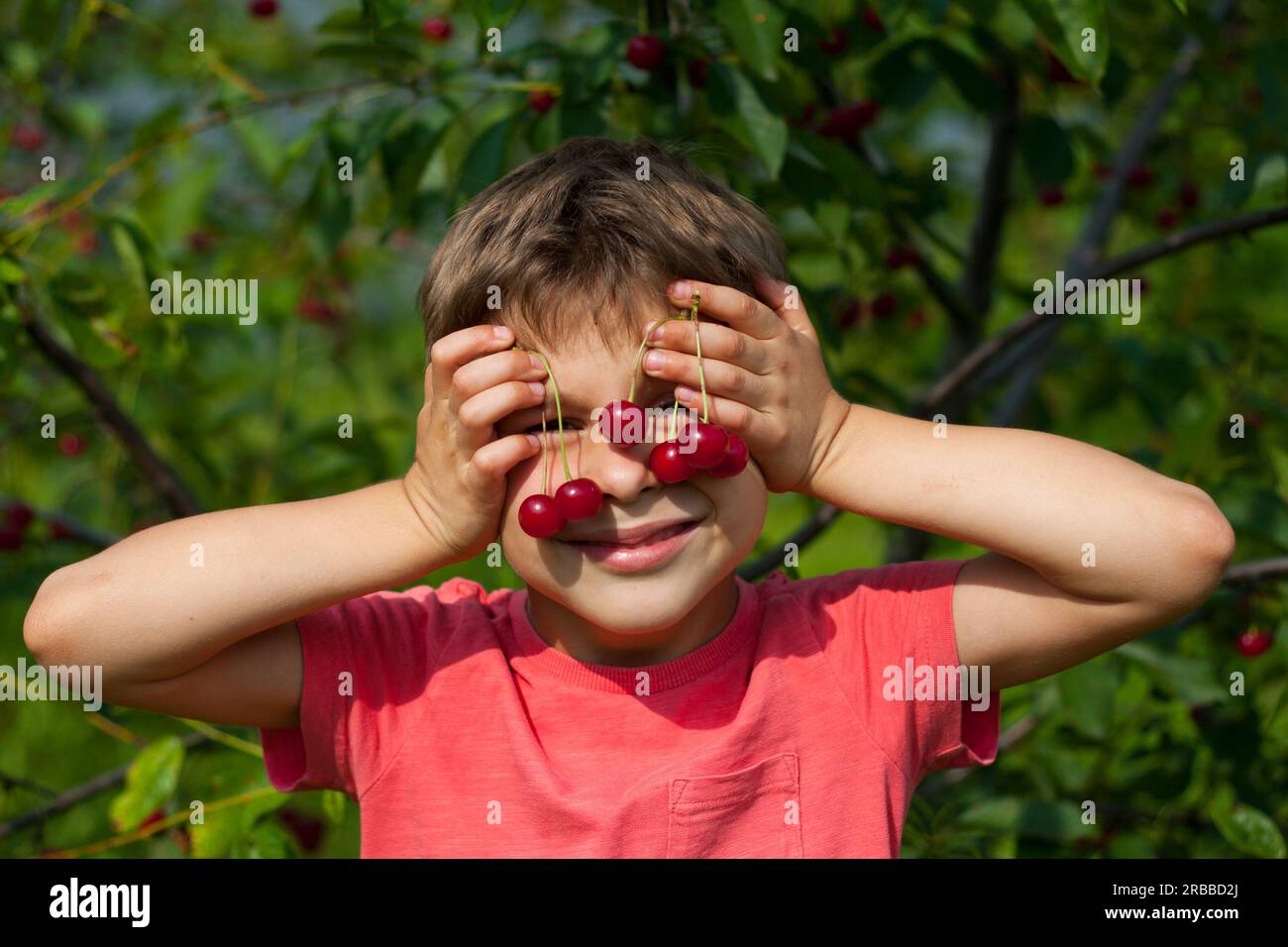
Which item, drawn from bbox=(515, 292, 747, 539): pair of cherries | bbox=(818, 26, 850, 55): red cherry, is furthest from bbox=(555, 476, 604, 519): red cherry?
bbox=(818, 26, 850, 55): red cherry

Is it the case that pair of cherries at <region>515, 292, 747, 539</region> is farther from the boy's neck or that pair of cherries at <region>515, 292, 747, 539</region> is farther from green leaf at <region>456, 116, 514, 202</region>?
green leaf at <region>456, 116, 514, 202</region>

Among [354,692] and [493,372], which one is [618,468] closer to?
[493,372]

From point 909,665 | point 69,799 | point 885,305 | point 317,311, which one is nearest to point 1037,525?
point 909,665

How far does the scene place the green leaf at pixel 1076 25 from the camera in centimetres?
149

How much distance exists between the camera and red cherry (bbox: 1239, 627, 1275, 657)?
2016 millimetres

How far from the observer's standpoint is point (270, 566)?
1.18m

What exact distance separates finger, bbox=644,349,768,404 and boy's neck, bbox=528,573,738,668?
191 mm

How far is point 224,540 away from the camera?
1188mm

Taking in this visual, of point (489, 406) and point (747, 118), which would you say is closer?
point (489, 406)

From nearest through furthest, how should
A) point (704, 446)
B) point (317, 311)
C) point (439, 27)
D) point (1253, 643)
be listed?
point (704, 446), point (1253, 643), point (439, 27), point (317, 311)

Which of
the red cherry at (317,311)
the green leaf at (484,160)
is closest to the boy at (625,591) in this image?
the green leaf at (484,160)

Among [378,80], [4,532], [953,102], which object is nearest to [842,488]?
[378,80]

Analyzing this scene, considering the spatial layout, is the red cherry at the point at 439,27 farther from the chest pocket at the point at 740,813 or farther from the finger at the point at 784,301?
the chest pocket at the point at 740,813

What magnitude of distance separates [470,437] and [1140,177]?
74.5 inches
